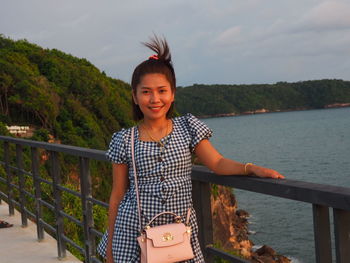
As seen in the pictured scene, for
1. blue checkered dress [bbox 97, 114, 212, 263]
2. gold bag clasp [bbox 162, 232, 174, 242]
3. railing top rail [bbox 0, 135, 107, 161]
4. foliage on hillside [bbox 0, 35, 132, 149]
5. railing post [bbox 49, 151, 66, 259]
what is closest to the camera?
gold bag clasp [bbox 162, 232, 174, 242]

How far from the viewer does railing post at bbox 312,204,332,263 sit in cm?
146

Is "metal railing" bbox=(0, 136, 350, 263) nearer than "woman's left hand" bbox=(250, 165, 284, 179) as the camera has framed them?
Yes

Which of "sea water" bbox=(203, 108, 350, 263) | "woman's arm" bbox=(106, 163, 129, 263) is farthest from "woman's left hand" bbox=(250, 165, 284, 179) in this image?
"sea water" bbox=(203, 108, 350, 263)

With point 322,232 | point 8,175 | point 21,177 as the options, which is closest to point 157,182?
point 322,232

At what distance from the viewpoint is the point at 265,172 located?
1.69 metres

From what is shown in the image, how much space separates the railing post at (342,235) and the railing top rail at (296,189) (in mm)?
46

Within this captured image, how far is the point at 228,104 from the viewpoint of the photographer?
116 metres

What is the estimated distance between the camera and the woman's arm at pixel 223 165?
1.70 m

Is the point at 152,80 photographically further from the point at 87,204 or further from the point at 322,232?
the point at 87,204

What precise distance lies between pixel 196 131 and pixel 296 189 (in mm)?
610

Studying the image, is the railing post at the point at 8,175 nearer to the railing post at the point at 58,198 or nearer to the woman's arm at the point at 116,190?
the railing post at the point at 58,198

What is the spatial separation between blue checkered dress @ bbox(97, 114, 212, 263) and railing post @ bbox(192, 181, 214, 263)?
65 mm

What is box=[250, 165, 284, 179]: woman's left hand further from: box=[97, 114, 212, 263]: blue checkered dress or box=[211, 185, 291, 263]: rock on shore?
box=[211, 185, 291, 263]: rock on shore

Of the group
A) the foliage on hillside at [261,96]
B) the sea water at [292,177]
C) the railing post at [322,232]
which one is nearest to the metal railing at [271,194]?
the railing post at [322,232]
